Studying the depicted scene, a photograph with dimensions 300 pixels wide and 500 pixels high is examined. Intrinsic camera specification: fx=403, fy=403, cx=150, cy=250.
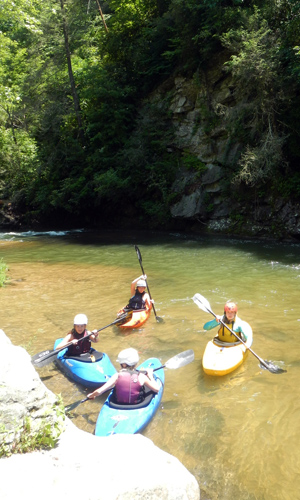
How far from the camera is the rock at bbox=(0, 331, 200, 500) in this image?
235 centimetres

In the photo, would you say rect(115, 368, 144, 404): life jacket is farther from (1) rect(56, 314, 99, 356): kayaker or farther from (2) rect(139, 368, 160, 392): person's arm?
(1) rect(56, 314, 99, 356): kayaker

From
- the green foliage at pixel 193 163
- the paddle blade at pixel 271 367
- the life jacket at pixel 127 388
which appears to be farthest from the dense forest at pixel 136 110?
the life jacket at pixel 127 388

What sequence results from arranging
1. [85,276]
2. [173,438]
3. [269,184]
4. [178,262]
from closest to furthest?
1. [173,438]
2. [85,276]
3. [178,262]
4. [269,184]

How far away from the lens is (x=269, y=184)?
14961 millimetres

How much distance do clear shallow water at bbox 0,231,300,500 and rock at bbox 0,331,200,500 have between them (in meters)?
1.04

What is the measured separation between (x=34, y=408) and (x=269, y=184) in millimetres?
13609

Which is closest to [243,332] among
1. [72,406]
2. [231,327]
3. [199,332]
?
[231,327]

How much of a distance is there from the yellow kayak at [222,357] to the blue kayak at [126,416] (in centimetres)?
102

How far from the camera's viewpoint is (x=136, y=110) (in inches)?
800

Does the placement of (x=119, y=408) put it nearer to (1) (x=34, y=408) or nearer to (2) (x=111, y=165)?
(1) (x=34, y=408)

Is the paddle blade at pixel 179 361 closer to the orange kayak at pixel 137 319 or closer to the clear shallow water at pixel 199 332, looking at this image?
the clear shallow water at pixel 199 332

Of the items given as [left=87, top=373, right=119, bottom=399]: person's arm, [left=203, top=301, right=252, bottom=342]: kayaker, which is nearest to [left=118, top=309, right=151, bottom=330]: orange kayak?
[left=203, top=301, right=252, bottom=342]: kayaker

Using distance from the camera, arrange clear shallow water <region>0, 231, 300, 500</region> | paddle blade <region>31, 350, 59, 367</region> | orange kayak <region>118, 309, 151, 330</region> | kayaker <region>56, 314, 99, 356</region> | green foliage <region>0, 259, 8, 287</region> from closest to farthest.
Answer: clear shallow water <region>0, 231, 300, 500</region> < paddle blade <region>31, 350, 59, 367</region> < kayaker <region>56, 314, 99, 356</region> < orange kayak <region>118, 309, 151, 330</region> < green foliage <region>0, 259, 8, 287</region>

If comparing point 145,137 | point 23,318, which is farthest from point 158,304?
point 145,137
